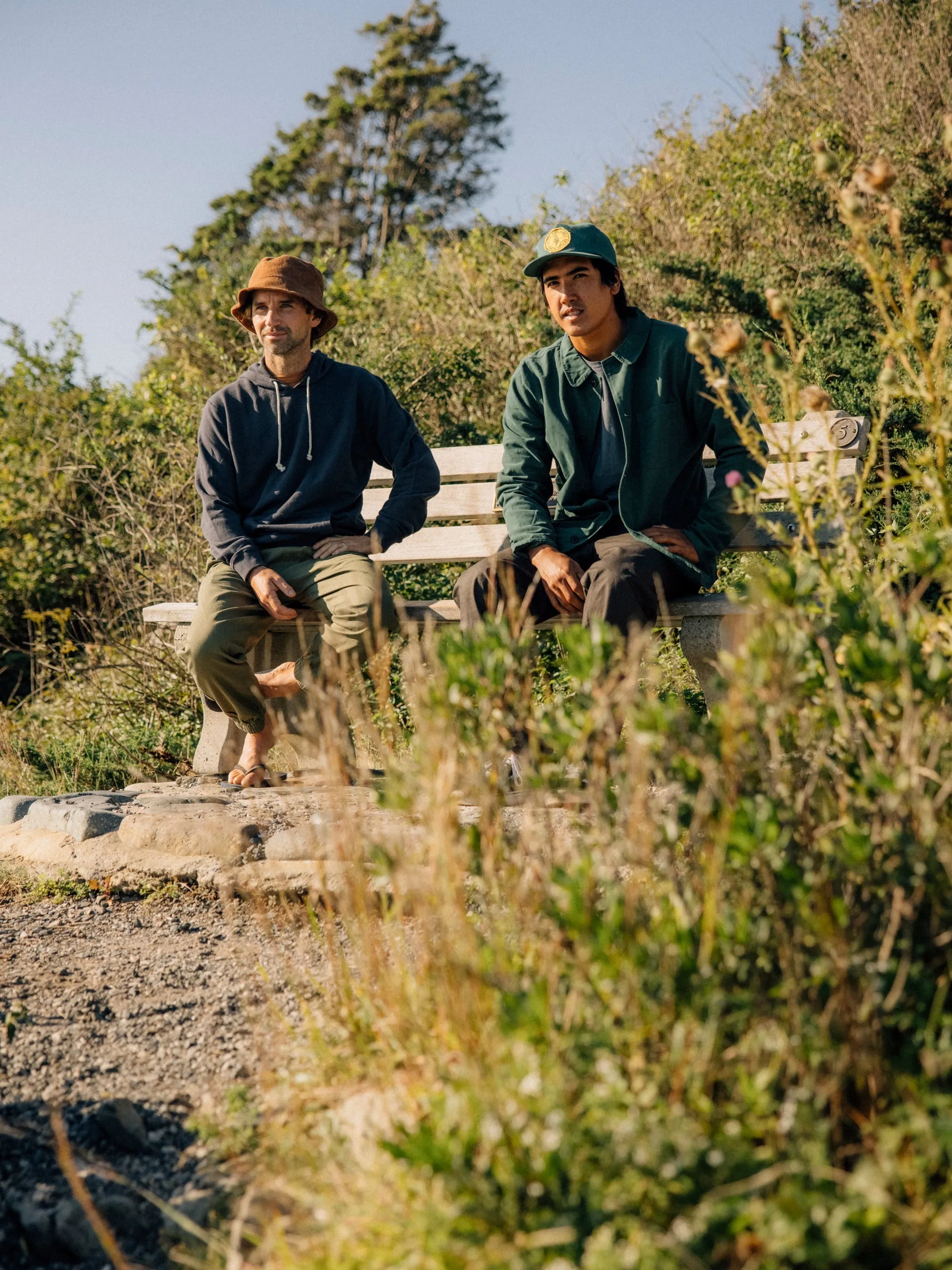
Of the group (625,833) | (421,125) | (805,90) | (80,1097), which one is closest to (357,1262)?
(625,833)

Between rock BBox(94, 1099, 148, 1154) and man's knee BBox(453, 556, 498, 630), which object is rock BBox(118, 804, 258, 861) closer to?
man's knee BBox(453, 556, 498, 630)

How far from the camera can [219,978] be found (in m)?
2.86

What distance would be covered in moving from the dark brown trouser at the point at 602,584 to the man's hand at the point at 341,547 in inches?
22.2

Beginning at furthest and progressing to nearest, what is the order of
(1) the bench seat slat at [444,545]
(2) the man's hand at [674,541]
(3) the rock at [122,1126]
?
(1) the bench seat slat at [444,545]
(2) the man's hand at [674,541]
(3) the rock at [122,1126]

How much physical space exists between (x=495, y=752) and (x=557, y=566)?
1816 millimetres

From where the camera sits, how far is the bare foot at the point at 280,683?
4.42m

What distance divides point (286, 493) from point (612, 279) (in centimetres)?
156

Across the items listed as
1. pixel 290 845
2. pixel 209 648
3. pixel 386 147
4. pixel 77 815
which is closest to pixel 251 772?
pixel 209 648

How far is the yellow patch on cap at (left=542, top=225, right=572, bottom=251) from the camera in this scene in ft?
12.6

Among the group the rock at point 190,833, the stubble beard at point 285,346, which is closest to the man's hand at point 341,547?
the stubble beard at point 285,346

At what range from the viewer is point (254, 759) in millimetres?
4566

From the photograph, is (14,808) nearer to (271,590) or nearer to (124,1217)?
(271,590)

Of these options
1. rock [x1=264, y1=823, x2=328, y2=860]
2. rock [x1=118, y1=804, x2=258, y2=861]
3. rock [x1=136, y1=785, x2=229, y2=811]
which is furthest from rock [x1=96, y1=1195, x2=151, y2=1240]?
rock [x1=136, y1=785, x2=229, y2=811]

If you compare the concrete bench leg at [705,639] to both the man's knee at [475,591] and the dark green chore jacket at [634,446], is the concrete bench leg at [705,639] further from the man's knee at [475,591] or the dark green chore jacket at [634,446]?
the man's knee at [475,591]
